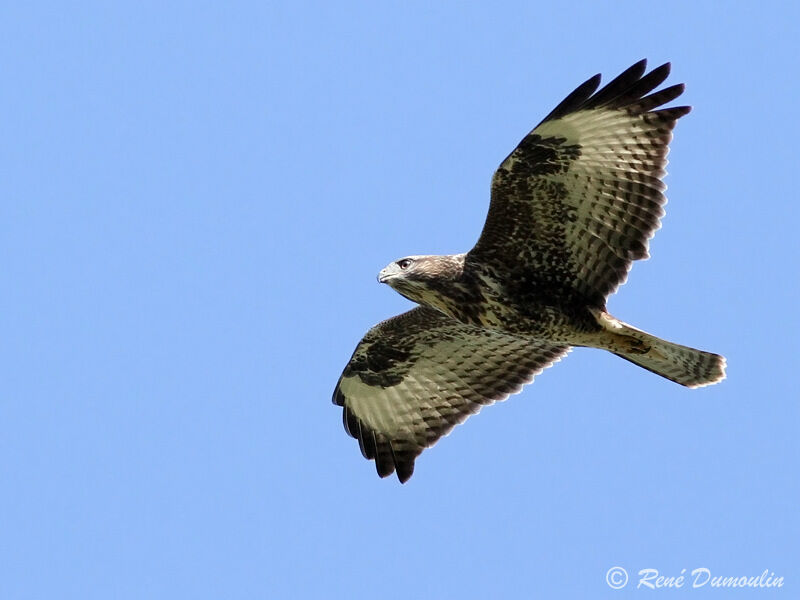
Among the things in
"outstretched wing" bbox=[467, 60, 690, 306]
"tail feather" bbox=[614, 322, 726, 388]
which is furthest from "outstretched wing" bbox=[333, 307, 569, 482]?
"outstretched wing" bbox=[467, 60, 690, 306]

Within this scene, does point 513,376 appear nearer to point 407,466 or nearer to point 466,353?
point 466,353

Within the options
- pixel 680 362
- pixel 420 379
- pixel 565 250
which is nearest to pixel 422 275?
pixel 565 250

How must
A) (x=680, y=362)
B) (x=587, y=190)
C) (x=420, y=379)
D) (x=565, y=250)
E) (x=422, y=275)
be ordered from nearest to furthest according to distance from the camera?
(x=587, y=190) < (x=422, y=275) < (x=565, y=250) < (x=680, y=362) < (x=420, y=379)

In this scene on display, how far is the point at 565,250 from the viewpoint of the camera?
10.2 metres

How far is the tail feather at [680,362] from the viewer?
1031cm

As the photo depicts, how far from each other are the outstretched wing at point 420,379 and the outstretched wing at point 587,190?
3.68ft

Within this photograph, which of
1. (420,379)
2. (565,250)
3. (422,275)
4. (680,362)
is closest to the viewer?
(422,275)

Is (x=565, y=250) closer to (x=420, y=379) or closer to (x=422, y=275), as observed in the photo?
(x=422, y=275)

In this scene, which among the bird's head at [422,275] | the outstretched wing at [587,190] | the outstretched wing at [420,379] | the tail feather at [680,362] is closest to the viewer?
the outstretched wing at [587,190]

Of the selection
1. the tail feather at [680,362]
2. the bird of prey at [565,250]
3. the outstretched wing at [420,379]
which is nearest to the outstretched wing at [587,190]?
the bird of prey at [565,250]

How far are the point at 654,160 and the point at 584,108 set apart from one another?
2.09ft

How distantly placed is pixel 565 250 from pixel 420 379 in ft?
6.38

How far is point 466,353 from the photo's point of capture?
11.4 metres

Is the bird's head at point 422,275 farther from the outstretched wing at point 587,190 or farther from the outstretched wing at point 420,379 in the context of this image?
the outstretched wing at point 420,379
